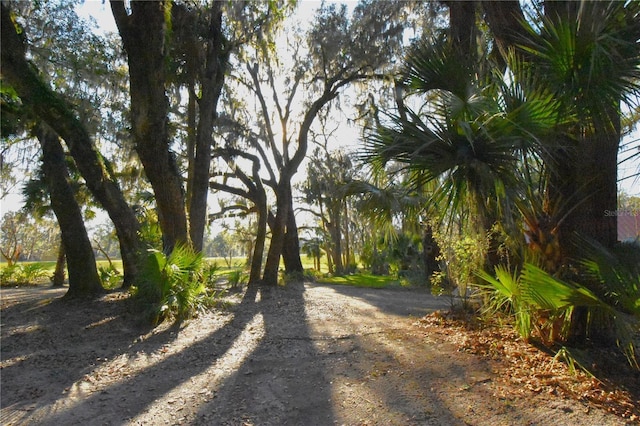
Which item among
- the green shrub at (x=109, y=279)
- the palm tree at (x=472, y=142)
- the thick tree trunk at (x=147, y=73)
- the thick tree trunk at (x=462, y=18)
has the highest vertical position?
the thick tree trunk at (x=462, y=18)

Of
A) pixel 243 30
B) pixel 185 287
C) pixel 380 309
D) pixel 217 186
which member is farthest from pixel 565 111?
pixel 217 186

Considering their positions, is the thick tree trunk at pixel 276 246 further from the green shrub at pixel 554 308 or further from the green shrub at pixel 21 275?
the green shrub at pixel 21 275

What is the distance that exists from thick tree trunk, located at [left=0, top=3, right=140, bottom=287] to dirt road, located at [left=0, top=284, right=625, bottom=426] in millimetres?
2543

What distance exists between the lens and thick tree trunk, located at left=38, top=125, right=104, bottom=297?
10227 millimetres

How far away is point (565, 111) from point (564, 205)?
1.29 m

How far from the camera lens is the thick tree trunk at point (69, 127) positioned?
26.8 ft

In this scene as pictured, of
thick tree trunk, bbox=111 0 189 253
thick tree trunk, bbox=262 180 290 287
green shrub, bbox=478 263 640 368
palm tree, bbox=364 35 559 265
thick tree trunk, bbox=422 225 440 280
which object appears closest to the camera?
green shrub, bbox=478 263 640 368

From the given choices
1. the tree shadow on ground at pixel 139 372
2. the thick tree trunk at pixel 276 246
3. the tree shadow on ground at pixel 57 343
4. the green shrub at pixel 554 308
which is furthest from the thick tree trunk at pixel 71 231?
the green shrub at pixel 554 308

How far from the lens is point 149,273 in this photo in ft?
24.5

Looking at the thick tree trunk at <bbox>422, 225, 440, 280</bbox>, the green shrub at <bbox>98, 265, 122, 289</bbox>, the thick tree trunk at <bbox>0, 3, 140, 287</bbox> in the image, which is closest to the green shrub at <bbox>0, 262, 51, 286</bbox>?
the green shrub at <bbox>98, 265, 122, 289</bbox>

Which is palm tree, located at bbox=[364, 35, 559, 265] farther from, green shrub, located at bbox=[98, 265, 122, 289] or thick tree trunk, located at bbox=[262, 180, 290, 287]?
green shrub, located at bbox=[98, 265, 122, 289]

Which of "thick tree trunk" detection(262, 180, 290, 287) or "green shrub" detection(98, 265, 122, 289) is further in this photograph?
"thick tree trunk" detection(262, 180, 290, 287)

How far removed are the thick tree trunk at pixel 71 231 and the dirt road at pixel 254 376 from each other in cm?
196

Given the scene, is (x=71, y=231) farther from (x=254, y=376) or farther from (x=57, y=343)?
(x=254, y=376)
